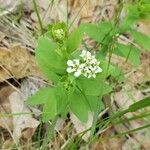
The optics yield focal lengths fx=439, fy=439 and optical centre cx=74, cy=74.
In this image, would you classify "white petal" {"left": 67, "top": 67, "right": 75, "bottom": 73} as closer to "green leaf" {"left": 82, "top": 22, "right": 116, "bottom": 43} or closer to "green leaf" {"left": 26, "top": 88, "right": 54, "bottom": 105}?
"green leaf" {"left": 26, "top": 88, "right": 54, "bottom": 105}

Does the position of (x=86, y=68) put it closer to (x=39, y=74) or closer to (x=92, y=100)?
(x=92, y=100)

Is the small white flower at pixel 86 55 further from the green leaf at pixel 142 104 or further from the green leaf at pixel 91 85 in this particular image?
the green leaf at pixel 142 104

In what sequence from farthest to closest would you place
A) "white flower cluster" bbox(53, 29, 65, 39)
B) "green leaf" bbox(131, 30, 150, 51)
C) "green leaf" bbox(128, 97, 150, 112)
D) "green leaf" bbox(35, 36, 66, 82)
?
"green leaf" bbox(131, 30, 150, 51) < "green leaf" bbox(35, 36, 66, 82) < "white flower cluster" bbox(53, 29, 65, 39) < "green leaf" bbox(128, 97, 150, 112)

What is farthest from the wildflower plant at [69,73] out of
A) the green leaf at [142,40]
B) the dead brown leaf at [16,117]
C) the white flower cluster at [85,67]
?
the dead brown leaf at [16,117]

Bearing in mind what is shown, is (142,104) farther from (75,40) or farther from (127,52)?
(127,52)

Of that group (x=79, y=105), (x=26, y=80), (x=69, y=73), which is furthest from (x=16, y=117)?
(x=69, y=73)

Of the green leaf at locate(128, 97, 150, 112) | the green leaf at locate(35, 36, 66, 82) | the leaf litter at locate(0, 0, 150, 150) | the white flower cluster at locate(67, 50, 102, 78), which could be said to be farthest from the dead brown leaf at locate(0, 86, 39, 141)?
the green leaf at locate(128, 97, 150, 112)
